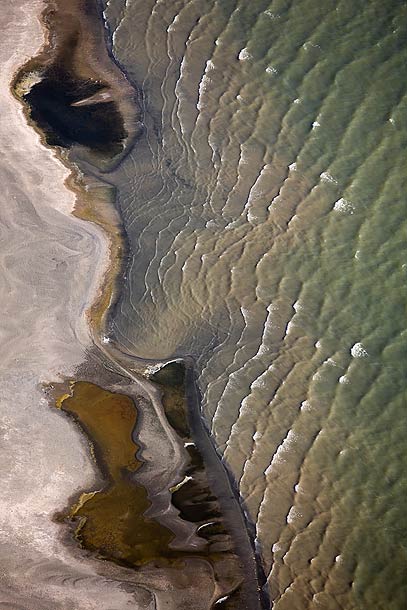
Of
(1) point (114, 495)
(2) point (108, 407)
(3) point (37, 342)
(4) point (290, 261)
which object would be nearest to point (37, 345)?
(3) point (37, 342)

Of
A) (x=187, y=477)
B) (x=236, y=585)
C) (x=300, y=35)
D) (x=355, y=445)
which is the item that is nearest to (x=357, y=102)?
(x=300, y=35)

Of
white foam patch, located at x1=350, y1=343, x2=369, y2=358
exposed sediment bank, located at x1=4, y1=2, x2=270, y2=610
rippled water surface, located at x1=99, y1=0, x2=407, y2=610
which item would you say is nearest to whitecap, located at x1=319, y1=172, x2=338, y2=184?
rippled water surface, located at x1=99, y1=0, x2=407, y2=610

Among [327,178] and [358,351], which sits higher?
[327,178]

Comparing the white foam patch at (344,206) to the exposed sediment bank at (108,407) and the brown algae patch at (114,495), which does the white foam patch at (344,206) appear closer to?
the exposed sediment bank at (108,407)

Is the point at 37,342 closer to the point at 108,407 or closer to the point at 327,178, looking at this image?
the point at 108,407

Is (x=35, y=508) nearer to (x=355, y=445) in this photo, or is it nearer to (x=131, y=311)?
(x=131, y=311)

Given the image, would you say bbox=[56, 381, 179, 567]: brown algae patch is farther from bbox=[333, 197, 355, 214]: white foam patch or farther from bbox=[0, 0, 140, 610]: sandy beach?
bbox=[333, 197, 355, 214]: white foam patch
